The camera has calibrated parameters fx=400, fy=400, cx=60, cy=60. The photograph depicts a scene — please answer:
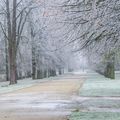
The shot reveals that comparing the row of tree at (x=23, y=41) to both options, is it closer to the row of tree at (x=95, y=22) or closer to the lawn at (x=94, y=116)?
the row of tree at (x=95, y=22)

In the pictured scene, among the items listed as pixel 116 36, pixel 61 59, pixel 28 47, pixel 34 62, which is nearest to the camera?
pixel 116 36

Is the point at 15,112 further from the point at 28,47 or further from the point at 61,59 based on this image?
the point at 61,59

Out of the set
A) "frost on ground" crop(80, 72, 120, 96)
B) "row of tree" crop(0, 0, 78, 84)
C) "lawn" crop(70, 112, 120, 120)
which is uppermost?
"row of tree" crop(0, 0, 78, 84)

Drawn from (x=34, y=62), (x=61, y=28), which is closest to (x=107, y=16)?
(x=61, y=28)

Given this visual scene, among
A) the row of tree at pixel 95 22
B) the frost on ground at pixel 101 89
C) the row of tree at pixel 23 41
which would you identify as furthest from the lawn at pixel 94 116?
the row of tree at pixel 23 41

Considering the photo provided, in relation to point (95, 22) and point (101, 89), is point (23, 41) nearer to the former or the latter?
point (101, 89)

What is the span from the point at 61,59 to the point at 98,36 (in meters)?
53.4

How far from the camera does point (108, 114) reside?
14.5 metres

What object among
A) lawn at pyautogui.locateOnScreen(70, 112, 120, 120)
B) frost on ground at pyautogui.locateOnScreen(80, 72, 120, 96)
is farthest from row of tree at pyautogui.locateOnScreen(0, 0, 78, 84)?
lawn at pyautogui.locateOnScreen(70, 112, 120, 120)

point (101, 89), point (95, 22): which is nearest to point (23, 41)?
point (101, 89)

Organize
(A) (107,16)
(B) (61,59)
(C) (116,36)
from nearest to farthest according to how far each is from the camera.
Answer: (A) (107,16)
(C) (116,36)
(B) (61,59)

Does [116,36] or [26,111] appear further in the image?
[26,111]

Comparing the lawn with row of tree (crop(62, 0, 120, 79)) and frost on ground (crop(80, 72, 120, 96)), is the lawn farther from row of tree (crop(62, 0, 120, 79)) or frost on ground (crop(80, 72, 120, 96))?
frost on ground (crop(80, 72, 120, 96))

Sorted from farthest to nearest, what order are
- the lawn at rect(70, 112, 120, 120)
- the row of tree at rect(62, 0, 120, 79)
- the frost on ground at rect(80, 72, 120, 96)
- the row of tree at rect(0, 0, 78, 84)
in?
the row of tree at rect(0, 0, 78, 84)
the frost on ground at rect(80, 72, 120, 96)
the lawn at rect(70, 112, 120, 120)
the row of tree at rect(62, 0, 120, 79)
